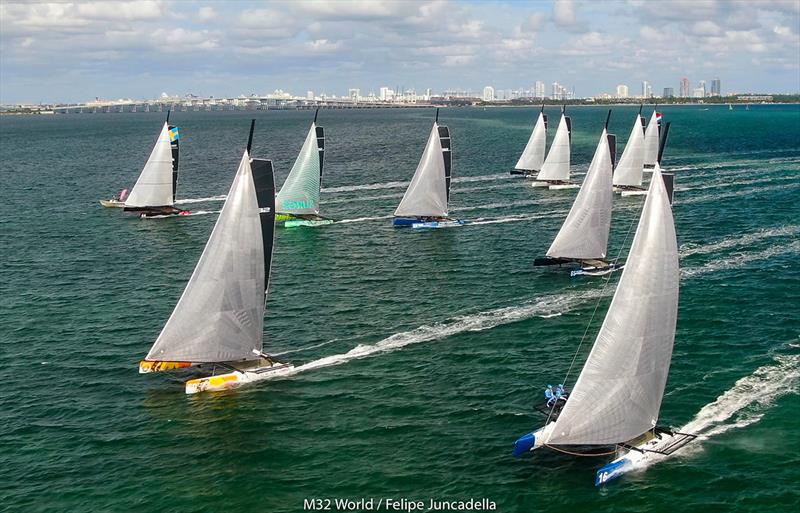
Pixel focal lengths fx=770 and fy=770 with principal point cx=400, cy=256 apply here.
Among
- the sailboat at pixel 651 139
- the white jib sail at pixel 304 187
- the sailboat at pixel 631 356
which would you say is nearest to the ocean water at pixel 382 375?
the sailboat at pixel 631 356

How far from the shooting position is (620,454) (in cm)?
3788

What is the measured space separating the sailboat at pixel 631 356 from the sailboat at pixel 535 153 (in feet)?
348

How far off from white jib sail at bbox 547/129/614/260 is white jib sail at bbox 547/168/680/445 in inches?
1413

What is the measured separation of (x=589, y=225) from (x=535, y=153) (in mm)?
72345

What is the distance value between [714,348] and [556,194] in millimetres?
70621

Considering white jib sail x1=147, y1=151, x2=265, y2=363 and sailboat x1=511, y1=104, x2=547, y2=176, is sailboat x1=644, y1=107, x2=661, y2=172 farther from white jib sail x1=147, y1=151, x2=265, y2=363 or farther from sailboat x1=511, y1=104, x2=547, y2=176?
white jib sail x1=147, y1=151, x2=265, y2=363

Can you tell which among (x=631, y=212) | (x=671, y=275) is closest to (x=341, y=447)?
(x=671, y=275)

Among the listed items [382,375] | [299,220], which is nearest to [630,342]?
[382,375]

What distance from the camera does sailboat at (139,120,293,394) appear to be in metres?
47.7

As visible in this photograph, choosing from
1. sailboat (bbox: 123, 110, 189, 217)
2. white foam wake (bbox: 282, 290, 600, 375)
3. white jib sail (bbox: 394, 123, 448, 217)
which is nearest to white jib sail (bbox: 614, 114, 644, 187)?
white jib sail (bbox: 394, 123, 448, 217)

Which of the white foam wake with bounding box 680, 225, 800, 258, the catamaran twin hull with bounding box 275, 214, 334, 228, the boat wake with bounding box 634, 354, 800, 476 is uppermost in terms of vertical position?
the catamaran twin hull with bounding box 275, 214, 334, 228

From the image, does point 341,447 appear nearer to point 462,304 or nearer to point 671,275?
point 671,275

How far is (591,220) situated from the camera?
73.6m

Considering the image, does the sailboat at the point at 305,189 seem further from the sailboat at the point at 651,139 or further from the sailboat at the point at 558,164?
the sailboat at the point at 651,139
